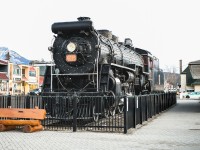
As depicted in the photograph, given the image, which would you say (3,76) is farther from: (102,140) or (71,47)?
(102,140)

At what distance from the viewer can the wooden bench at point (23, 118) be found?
11.2m

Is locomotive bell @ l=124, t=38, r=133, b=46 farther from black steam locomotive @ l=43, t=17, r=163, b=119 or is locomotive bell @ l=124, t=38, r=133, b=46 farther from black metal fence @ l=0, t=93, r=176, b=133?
black metal fence @ l=0, t=93, r=176, b=133

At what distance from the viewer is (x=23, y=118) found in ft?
38.3

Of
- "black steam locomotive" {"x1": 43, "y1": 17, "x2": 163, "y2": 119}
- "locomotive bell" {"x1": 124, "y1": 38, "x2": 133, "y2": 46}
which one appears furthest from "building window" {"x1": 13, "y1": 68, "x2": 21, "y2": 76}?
"black steam locomotive" {"x1": 43, "y1": 17, "x2": 163, "y2": 119}

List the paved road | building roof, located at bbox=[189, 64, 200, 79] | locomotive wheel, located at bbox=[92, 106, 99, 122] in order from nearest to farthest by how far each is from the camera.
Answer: the paved road, locomotive wheel, located at bbox=[92, 106, 99, 122], building roof, located at bbox=[189, 64, 200, 79]

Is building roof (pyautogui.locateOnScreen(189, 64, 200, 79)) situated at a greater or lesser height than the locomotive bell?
lesser

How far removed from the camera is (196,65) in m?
Answer: 23.0

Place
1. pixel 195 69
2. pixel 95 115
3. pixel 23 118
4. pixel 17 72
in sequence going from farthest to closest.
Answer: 1. pixel 17 72
2. pixel 195 69
3. pixel 95 115
4. pixel 23 118

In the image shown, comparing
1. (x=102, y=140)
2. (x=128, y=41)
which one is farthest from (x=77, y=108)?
(x=128, y=41)

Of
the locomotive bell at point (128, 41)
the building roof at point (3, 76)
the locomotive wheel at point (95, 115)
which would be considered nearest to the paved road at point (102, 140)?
the locomotive wheel at point (95, 115)

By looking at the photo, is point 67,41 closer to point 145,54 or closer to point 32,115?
point 32,115

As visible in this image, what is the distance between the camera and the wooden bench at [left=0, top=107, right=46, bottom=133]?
1118 centimetres

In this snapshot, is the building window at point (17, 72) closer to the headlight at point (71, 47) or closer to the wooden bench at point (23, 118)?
the headlight at point (71, 47)

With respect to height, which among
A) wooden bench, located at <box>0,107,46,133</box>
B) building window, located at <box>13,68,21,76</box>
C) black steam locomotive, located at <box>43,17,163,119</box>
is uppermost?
building window, located at <box>13,68,21,76</box>
